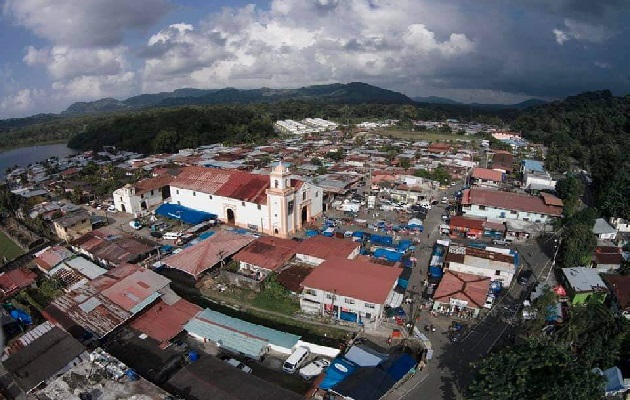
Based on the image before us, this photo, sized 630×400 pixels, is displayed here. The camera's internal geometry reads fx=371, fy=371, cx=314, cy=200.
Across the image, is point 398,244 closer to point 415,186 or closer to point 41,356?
point 415,186

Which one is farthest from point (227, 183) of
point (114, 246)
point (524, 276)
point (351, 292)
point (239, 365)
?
point (524, 276)

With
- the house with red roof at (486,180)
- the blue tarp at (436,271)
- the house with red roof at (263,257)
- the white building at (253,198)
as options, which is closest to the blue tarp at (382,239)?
the blue tarp at (436,271)

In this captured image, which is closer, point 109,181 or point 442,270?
point 442,270

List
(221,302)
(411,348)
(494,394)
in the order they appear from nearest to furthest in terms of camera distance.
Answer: (494,394) < (411,348) < (221,302)

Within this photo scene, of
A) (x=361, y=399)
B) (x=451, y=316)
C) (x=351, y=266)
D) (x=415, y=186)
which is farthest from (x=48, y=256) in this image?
(x=415, y=186)

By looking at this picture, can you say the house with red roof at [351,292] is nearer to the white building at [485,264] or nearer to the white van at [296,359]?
the white van at [296,359]

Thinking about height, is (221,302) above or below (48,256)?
below
